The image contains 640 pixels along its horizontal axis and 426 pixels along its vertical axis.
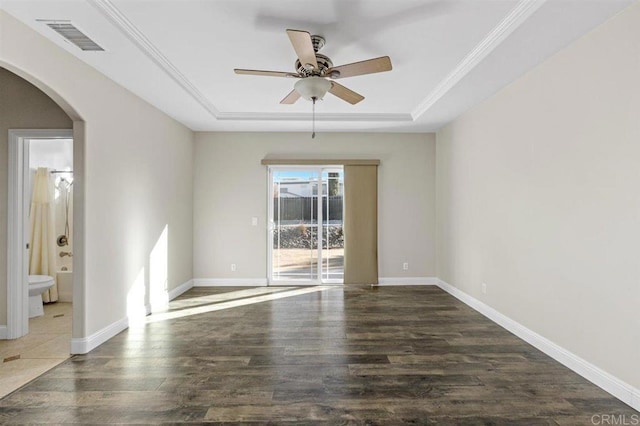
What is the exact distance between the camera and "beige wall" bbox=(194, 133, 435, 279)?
221 inches

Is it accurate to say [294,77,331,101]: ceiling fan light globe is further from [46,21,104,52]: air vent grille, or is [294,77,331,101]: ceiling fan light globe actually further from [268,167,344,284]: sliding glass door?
[268,167,344,284]: sliding glass door

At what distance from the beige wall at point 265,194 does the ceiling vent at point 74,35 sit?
2884 millimetres

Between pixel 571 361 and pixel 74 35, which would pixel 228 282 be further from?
pixel 571 361

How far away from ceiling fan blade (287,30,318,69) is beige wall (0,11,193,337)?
1.89 metres

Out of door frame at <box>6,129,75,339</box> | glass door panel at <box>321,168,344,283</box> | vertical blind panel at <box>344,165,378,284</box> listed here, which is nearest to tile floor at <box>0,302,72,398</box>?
door frame at <box>6,129,75,339</box>

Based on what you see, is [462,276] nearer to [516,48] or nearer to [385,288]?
[385,288]

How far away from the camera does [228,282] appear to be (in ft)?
18.4

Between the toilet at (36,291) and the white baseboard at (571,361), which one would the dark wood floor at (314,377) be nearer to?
the white baseboard at (571,361)

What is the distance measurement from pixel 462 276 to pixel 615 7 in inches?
132

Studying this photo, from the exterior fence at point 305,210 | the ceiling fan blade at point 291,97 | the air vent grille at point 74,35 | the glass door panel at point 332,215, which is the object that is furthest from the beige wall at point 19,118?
the glass door panel at point 332,215

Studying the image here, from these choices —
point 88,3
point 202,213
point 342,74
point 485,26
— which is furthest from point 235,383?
point 202,213

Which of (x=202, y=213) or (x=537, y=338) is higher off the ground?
(x=202, y=213)

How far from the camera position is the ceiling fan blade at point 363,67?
2.51 metres

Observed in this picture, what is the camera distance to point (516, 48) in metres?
2.74
